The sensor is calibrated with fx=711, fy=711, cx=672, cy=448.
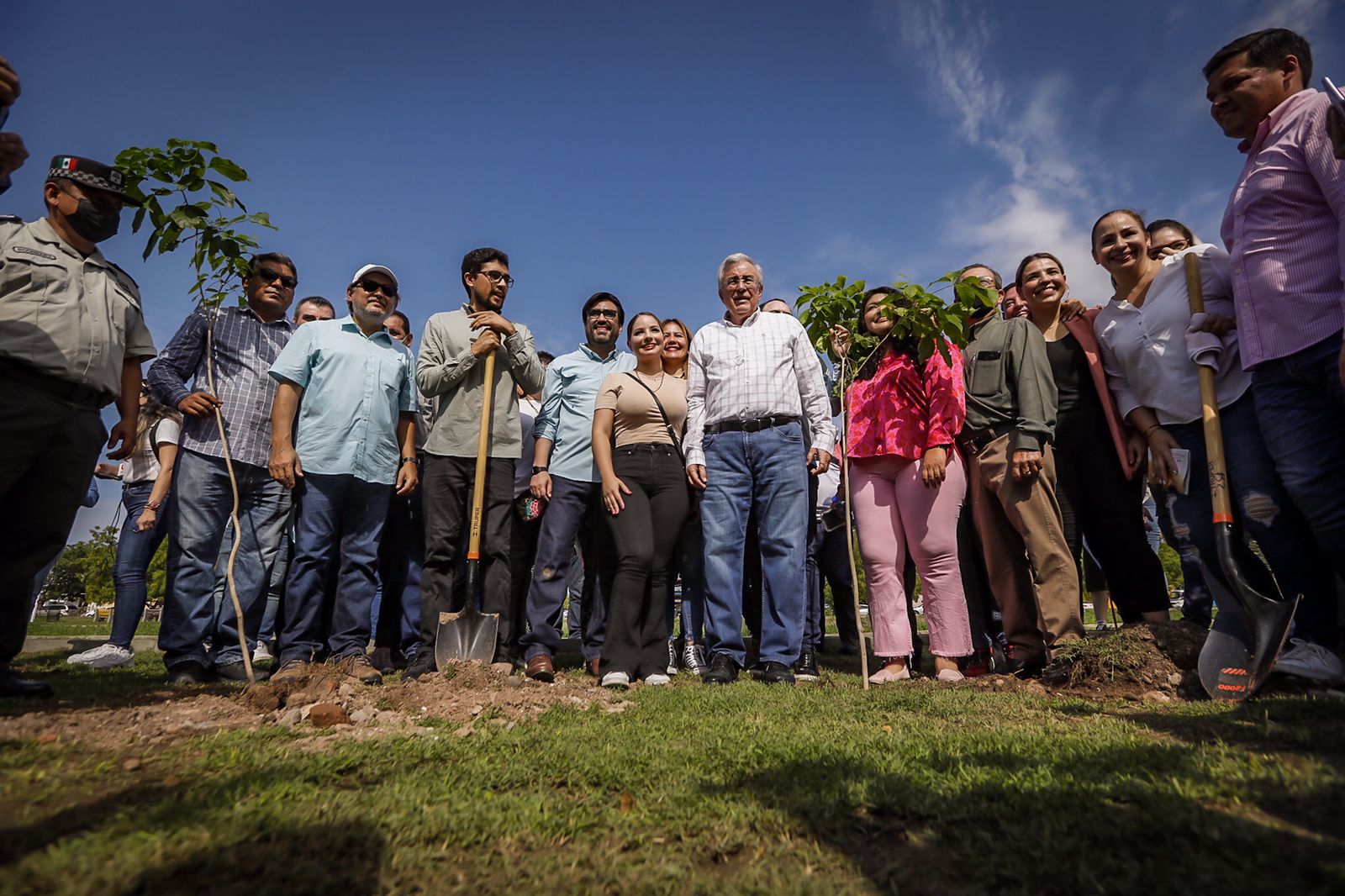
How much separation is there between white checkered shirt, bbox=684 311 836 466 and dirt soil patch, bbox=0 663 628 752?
213 cm

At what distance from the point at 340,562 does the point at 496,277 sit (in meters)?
2.41

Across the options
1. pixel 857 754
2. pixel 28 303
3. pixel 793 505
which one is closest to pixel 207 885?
pixel 857 754

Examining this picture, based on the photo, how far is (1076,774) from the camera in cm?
222

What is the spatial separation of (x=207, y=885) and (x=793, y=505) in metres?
4.00

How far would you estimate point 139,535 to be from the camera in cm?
633

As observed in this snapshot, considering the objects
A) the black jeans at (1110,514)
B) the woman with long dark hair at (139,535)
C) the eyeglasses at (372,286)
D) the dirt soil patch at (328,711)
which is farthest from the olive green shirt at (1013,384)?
the woman with long dark hair at (139,535)

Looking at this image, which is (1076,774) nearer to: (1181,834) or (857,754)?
(1181,834)

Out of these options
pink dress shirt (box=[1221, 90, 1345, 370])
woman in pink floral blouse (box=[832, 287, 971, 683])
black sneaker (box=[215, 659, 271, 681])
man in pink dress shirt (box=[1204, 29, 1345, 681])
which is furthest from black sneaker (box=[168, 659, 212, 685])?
pink dress shirt (box=[1221, 90, 1345, 370])

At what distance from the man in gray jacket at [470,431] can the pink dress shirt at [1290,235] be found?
4.35 meters

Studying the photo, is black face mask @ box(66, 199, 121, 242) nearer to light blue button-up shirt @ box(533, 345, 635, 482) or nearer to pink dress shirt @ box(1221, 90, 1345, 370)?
light blue button-up shirt @ box(533, 345, 635, 482)

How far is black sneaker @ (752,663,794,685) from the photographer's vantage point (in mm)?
4672

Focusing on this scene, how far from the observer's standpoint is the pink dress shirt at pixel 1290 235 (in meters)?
3.14

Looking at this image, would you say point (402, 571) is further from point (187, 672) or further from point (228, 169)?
point (228, 169)

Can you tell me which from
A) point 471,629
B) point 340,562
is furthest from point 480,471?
point 340,562
